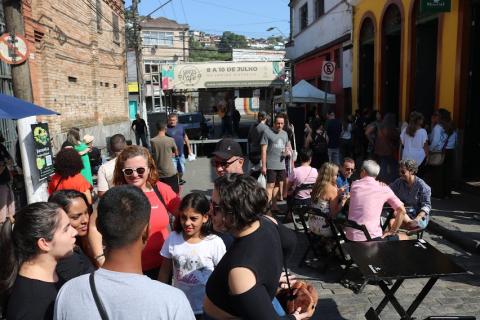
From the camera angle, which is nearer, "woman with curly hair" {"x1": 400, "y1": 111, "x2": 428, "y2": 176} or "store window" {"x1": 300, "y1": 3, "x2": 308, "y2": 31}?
"woman with curly hair" {"x1": 400, "y1": 111, "x2": 428, "y2": 176}

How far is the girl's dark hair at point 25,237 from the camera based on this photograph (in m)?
2.09

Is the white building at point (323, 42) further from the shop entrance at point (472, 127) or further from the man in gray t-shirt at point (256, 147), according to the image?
the man in gray t-shirt at point (256, 147)

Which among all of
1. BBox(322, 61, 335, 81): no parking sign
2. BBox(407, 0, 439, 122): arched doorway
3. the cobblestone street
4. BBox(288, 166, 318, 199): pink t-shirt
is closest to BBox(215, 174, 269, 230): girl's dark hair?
the cobblestone street

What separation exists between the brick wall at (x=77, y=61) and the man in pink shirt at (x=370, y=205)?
7835 mm

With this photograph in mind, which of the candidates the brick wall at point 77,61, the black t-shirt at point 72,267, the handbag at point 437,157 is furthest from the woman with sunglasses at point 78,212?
the brick wall at point 77,61

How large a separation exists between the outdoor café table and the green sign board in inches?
280

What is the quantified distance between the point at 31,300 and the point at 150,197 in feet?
4.34

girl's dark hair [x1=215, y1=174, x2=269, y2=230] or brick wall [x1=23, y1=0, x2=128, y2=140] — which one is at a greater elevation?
brick wall [x1=23, y1=0, x2=128, y2=140]

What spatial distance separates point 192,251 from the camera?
2.84 meters

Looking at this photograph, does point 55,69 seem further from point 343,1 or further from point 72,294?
point 72,294

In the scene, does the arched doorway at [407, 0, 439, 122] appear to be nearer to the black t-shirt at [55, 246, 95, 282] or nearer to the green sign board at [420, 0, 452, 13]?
the green sign board at [420, 0, 452, 13]

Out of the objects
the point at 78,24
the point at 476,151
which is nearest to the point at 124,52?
the point at 78,24

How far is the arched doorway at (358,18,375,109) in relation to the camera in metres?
15.8

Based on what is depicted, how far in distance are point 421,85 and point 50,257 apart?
37.5 ft
